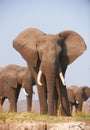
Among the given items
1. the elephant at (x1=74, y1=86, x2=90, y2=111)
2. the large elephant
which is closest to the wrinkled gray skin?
the elephant at (x1=74, y1=86, x2=90, y2=111)

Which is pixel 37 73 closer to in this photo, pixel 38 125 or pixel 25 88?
pixel 38 125

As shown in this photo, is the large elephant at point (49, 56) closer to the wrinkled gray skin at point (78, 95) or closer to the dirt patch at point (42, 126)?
the dirt patch at point (42, 126)

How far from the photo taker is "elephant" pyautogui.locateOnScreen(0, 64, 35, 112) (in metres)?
15.3

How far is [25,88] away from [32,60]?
4614 millimetres

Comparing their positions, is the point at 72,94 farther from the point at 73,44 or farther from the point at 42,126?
the point at 42,126

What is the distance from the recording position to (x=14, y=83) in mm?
16031

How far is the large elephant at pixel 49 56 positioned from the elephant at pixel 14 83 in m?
3.89

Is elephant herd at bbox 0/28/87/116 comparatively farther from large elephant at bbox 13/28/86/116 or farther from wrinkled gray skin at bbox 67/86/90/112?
wrinkled gray skin at bbox 67/86/90/112

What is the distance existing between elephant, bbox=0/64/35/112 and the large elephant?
3888 millimetres

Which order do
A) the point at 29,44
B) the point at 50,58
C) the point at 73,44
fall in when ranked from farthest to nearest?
1. the point at 73,44
2. the point at 29,44
3. the point at 50,58

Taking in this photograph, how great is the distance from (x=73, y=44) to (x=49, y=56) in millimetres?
1566

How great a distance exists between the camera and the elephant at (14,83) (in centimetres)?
1532

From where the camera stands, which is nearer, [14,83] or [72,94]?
[14,83]

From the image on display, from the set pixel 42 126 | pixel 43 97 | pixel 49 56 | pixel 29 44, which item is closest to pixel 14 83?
pixel 29 44
